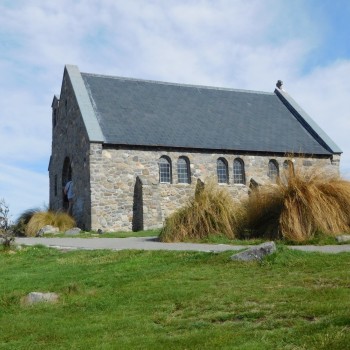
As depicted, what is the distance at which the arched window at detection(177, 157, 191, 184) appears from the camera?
29594 millimetres

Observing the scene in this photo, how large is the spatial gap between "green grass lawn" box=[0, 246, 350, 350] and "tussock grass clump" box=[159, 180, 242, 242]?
4.99 meters

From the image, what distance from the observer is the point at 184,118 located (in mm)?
31891

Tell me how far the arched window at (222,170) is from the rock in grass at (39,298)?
21954 mm

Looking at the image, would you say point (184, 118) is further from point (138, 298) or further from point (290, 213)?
point (138, 298)

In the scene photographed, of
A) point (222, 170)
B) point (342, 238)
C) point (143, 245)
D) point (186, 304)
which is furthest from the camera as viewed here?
point (222, 170)

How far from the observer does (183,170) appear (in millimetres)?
29703

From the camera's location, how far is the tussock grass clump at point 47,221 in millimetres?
26078

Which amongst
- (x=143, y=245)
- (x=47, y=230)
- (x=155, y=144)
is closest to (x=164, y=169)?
(x=155, y=144)

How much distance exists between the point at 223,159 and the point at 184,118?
364cm

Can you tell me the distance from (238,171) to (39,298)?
23.0 m

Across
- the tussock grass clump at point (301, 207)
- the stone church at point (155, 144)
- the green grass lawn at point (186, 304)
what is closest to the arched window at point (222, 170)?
the stone church at point (155, 144)

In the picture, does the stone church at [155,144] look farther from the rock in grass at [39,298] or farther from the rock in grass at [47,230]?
the rock in grass at [39,298]

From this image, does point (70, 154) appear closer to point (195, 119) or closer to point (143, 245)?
point (195, 119)

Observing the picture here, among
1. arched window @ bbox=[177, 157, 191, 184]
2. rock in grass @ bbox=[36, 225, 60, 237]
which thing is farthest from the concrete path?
arched window @ bbox=[177, 157, 191, 184]
